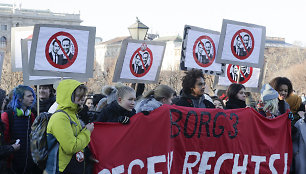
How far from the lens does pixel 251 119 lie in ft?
25.8

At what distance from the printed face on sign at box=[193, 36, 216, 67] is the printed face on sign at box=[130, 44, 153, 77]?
2.64ft

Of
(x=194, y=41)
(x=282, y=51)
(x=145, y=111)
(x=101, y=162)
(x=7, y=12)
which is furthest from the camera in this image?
(x=7, y=12)

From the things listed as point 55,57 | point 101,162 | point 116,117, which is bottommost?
point 101,162

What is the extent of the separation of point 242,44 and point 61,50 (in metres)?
3.22

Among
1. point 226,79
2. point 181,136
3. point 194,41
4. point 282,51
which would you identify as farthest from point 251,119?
point 282,51

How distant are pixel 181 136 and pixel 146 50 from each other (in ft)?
10.1

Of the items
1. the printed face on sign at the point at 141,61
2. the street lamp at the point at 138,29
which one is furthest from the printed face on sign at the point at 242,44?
the street lamp at the point at 138,29

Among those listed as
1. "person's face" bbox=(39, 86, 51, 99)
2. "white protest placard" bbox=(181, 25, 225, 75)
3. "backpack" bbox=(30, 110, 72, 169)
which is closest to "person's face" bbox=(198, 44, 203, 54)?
"white protest placard" bbox=(181, 25, 225, 75)

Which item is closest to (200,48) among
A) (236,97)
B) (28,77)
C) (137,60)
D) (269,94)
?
(137,60)

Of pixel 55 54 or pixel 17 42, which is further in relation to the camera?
pixel 17 42

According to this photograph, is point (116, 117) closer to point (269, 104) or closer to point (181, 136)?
point (181, 136)

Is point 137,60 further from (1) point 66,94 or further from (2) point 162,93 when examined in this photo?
(1) point 66,94

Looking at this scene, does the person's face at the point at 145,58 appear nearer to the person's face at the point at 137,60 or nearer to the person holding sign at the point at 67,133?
the person's face at the point at 137,60

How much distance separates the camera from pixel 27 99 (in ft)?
22.0
